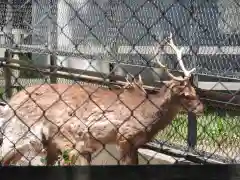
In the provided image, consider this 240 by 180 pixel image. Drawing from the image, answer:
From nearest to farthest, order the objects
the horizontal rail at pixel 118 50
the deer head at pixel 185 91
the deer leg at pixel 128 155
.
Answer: the horizontal rail at pixel 118 50, the deer head at pixel 185 91, the deer leg at pixel 128 155

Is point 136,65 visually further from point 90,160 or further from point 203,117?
point 90,160

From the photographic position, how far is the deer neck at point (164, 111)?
482 cm

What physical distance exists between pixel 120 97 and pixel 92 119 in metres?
0.41

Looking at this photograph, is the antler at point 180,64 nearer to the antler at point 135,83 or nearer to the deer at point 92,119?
the deer at point 92,119

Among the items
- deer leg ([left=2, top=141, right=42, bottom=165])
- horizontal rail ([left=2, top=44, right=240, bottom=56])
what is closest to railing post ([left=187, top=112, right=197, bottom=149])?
horizontal rail ([left=2, top=44, right=240, bottom=56])

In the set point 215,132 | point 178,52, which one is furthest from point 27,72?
point 178,52

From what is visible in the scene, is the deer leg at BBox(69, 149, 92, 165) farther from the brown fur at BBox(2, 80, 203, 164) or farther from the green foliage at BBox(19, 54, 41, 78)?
the green foliage at BBox(19, 54, 41, 78)

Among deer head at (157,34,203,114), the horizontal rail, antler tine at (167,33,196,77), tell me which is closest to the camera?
antler tine at (167,33,196,77)

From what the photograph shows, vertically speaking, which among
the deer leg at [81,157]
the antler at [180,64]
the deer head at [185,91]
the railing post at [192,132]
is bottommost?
the deer leg at [81,157]

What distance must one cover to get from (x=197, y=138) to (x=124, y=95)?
0.71 metres

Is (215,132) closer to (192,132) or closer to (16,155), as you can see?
(192,132)

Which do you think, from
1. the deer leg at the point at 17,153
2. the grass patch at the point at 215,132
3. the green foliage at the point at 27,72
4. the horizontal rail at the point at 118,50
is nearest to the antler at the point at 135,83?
the horizontal rail at the point at 118,50

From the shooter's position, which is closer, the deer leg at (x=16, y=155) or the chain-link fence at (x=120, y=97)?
the chain-link fence at (x=120, y=97)

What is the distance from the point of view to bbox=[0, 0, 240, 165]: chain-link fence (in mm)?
4012
